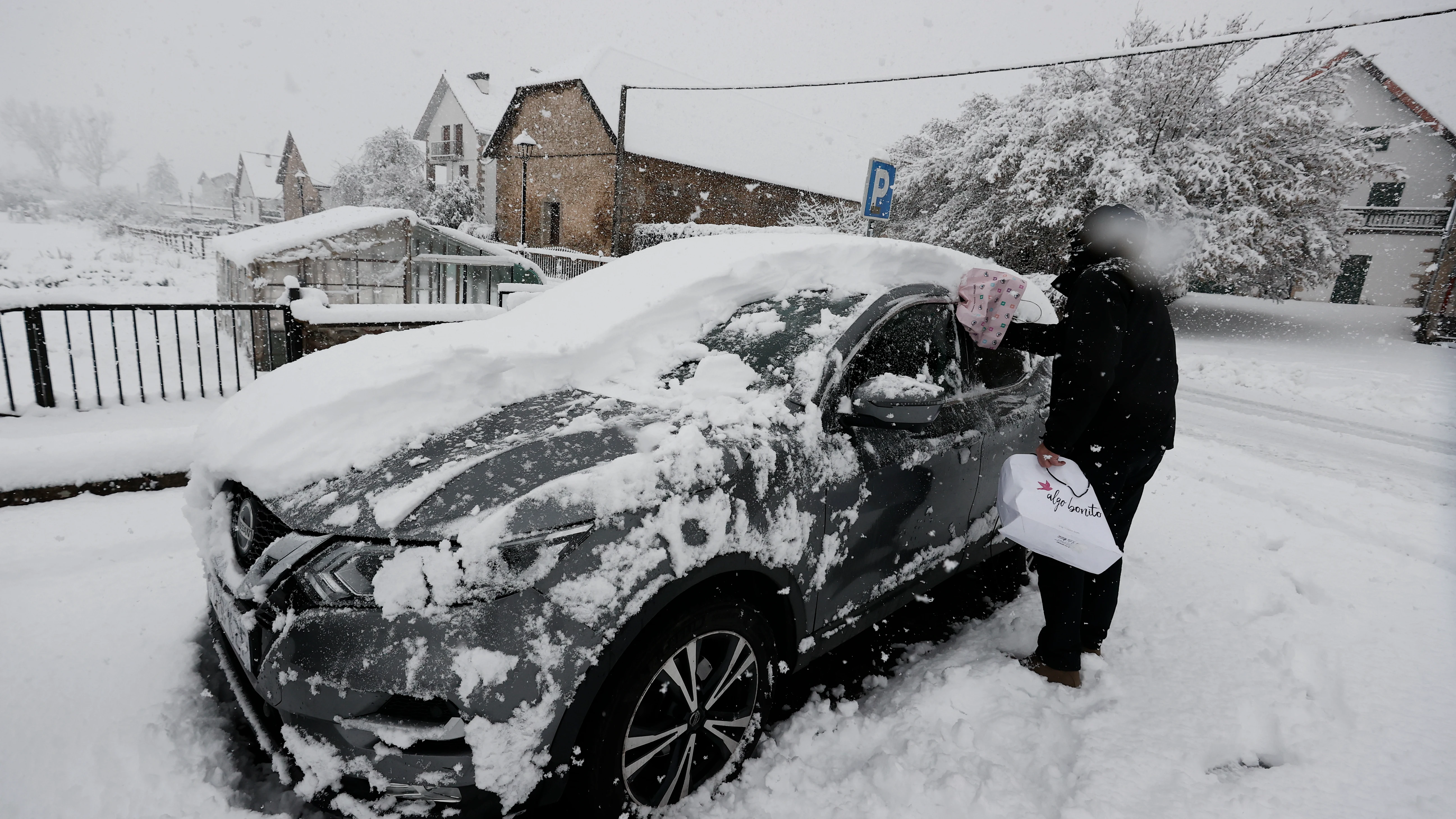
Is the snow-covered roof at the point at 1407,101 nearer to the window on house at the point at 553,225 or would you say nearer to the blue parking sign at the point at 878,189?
the blue parking sign at the point at 878,189

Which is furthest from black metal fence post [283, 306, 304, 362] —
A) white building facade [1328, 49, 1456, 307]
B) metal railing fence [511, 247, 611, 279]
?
white building facade [1328, 49, 1456, 307]

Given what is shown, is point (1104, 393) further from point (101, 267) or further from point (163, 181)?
point (163, 181)

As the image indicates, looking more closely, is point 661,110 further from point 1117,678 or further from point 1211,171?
point 1117,678

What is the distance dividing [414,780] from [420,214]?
1432 inches

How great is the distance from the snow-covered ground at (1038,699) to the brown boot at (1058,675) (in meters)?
0.06

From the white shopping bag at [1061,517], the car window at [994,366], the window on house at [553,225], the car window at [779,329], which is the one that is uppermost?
the window on house at [553,225]

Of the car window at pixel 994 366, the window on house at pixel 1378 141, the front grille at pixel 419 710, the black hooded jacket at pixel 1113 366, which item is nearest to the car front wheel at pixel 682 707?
the front grille at pixel 419 710

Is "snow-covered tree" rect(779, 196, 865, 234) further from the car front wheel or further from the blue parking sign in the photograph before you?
the car front wheel

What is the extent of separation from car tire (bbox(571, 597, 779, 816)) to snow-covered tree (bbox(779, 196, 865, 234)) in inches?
881

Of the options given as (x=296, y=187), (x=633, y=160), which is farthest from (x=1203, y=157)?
(x=296, y=187)

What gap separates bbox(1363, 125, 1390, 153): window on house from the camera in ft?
52.5

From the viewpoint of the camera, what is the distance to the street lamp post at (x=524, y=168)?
2642cm

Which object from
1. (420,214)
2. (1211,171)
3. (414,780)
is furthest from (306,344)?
(420,214)

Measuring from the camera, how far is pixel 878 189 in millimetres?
7508
